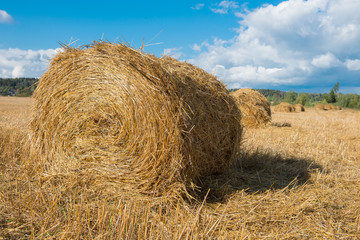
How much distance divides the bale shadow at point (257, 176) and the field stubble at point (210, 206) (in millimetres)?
16

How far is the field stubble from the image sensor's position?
2498mm

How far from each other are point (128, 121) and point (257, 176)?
248 cm

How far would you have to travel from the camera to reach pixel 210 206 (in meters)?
3.33

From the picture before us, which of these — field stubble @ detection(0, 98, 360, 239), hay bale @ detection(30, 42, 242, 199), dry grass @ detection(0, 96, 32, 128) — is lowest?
field stubble @ detection(0, 98, 360, 239)

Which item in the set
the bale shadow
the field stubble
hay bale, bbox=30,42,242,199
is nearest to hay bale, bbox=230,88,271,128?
the bale shadow

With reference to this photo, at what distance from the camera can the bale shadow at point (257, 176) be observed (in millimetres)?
3736

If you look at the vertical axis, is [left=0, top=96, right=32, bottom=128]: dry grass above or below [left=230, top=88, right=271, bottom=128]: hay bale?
below

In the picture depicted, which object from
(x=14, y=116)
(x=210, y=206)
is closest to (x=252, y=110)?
(x=210, y=206)

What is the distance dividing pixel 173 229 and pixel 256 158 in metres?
3.26

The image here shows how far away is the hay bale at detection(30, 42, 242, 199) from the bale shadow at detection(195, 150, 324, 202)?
265mm

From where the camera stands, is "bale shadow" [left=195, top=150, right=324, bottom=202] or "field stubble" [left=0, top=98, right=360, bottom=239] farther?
"bale shadow" [left=195, top=150, right=324, bottom=202]

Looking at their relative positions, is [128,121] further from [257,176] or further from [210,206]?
[257,176]

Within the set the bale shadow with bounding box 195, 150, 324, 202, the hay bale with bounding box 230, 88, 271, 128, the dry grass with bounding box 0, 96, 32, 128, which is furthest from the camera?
the hay bale with bounding box 230, 88, 271, 128

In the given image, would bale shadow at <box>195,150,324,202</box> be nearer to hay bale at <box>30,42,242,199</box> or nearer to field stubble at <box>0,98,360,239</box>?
field stubble at <box>0,98,360,239</box>
